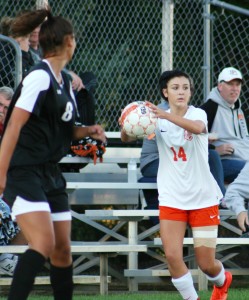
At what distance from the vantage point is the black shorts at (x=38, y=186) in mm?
5648

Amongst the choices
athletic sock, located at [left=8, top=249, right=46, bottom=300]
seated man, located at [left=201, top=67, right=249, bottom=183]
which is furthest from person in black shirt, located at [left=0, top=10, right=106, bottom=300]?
seated man, located at [left=201, top=67, right=249, bottom=183]

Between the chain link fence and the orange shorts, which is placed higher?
the chain link fence

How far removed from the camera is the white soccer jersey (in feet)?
24.3

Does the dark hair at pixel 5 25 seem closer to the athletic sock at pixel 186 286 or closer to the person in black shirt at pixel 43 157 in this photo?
the athletic sock at pixel 186 286

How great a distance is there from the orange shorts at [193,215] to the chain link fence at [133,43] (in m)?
3.19

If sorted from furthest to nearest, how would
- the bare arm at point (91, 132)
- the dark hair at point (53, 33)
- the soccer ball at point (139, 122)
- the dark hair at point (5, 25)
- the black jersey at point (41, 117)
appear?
the dark hair at point (5, 25) < the soccer ball at point (139, 122) < the bare arm at point (91, 132) < the dark hair at point (53, 33) < the black jersey at point (41, 117)

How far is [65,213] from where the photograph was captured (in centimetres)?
584

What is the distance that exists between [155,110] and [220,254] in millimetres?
3857

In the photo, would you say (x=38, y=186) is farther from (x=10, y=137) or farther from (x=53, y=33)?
(x=53, y=33)

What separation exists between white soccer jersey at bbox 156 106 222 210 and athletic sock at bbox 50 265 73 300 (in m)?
1.72

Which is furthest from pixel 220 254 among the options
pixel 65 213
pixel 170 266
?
pixel 65 213

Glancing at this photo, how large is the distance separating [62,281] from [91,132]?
0.90 m

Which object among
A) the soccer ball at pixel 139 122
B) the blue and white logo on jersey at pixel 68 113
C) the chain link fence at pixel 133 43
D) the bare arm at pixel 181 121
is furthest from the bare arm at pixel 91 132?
the chain link fence at pixel 133 43

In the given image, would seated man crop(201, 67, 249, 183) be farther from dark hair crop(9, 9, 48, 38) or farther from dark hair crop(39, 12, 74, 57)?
dark hair crop(39, 12, 74, 57)
